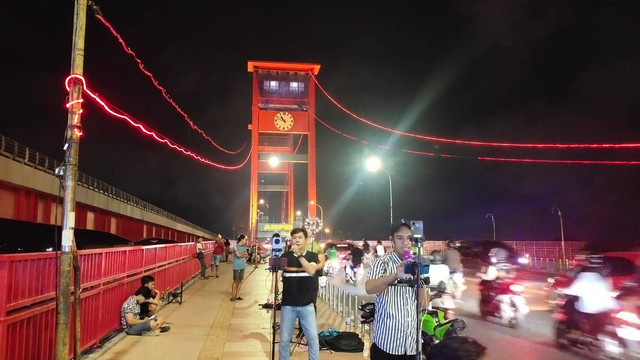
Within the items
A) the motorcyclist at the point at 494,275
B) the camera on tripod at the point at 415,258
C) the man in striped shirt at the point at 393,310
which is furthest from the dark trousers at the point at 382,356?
the motorcyclist at the point at 494,275

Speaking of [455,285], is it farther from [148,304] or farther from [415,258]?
[415,258]

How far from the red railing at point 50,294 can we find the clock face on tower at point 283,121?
48934 millimetres

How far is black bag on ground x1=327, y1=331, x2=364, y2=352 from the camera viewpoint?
7.15 m

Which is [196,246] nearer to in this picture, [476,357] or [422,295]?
[422,295]

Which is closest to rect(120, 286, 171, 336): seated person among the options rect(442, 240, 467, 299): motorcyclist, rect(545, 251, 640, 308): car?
rect(545, 251, 640, 308): car

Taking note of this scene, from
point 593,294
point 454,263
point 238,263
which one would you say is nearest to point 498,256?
point 454,263

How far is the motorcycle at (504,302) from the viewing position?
10117 mm

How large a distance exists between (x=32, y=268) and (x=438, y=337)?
453cm

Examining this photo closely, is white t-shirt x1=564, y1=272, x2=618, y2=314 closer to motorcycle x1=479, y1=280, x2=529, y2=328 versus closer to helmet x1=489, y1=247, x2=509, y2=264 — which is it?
motorcycle x1=479, y1=280, x2=529, y2=328

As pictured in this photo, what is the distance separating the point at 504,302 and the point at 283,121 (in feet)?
167

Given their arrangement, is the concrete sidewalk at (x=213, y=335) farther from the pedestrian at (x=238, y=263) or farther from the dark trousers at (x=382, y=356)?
the dark trousers at (x=382, y=356)

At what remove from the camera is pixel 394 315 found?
3580 mm

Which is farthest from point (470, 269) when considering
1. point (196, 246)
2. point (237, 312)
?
point (237, 312)

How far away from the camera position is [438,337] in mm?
5652
